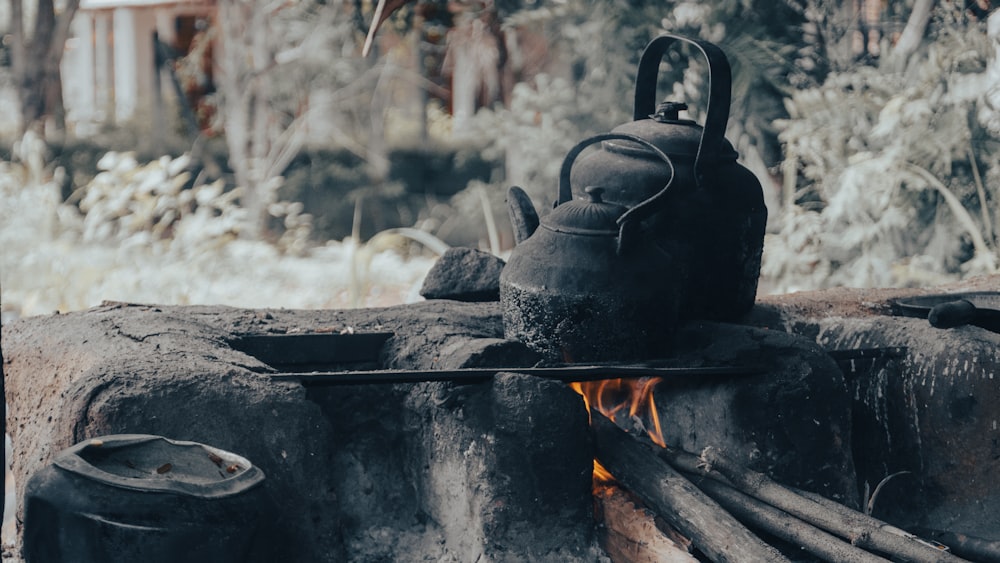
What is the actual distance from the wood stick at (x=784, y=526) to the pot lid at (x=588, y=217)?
0.76 metres

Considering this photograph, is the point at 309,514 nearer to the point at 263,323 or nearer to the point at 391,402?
the point at 391,402

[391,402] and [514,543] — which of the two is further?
[391,402]

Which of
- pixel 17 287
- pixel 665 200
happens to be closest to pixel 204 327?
pixel 665 200

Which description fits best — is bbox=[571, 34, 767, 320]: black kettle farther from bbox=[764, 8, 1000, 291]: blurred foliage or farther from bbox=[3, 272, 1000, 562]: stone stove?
bbox=[764, 8, 1000, 291]: blurred foliage

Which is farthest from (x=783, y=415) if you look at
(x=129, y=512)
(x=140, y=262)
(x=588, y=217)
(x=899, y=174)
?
(x=140, y=262)

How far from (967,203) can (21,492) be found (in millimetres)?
6214

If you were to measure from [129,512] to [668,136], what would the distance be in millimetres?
2081

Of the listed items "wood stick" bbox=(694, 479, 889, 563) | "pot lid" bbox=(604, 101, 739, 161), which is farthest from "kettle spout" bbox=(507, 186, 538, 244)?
"wood stick" bbox=(694, 479, 889, 563)

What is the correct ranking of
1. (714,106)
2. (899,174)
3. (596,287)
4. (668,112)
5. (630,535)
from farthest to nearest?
(899,174) → (668,112) → (714,106) → (596,287) → (630,535)

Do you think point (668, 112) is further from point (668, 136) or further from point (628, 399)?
point (628, 399)

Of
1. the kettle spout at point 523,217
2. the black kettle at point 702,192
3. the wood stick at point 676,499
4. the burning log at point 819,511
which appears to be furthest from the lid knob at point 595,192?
the burning log at point 819,511

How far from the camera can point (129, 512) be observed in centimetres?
204

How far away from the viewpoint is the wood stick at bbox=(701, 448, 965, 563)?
95.7 inches

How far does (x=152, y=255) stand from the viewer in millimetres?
7188
